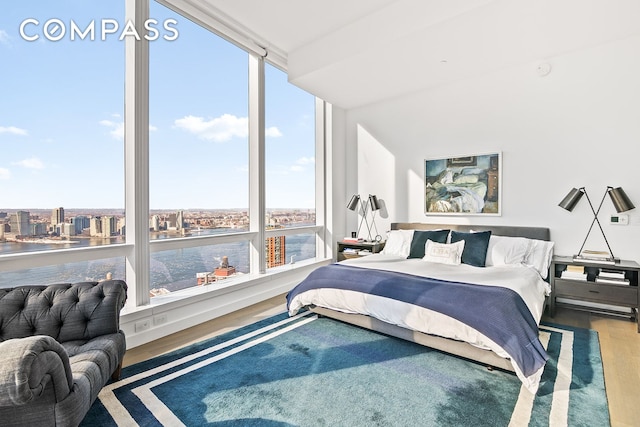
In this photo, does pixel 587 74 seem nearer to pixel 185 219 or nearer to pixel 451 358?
pixel 451 358

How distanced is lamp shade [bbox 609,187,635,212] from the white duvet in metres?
1.11

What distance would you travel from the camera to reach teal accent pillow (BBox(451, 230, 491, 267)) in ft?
12.5

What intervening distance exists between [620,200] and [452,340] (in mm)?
2577

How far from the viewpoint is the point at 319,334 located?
3197mm

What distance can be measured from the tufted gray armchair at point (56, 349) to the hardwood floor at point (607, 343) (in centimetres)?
66

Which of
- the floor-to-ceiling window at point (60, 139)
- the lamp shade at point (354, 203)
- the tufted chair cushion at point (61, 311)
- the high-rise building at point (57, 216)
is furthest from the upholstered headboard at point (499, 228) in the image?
the high-rise building at point (57, 216)

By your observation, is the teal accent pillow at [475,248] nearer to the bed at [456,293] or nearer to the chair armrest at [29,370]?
the bed at [456,293]

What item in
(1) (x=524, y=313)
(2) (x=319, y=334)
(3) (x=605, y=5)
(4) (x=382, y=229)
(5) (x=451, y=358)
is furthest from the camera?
(4) (x=382, y=229)

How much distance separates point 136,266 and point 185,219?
28.6 inches

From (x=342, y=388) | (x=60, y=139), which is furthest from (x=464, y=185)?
(x=60, y=139)

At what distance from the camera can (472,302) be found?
255 cm

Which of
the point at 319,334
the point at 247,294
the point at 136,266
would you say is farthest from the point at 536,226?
the point at 136,266

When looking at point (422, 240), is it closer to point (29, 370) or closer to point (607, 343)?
point (607, 343)

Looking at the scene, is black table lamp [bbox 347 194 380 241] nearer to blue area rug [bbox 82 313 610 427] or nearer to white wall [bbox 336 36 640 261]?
white wall [bbox 336 36 640 261]
